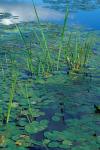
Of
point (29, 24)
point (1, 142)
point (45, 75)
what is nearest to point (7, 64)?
point (45, 75)

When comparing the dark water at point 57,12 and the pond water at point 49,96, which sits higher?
the dark water at point 57,12

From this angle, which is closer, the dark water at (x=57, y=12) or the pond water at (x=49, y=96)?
the pond water at (x=49, y=96)

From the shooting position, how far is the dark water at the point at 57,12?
516 inches

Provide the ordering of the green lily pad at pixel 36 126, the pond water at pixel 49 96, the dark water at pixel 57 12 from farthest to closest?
1. the dark water at pixel 57 12
2. the green lily pad at pixel 36 126
3. the pond water at pixel 49 96

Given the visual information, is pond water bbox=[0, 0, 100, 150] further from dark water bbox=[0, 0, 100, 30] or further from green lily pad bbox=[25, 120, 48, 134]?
dark water bbox=[0, 0, 100, 30]

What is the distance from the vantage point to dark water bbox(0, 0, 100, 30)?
13117 mm

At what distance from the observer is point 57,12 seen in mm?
15289

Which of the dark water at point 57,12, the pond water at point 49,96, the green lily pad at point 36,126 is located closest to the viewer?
the pond water at point 49,96

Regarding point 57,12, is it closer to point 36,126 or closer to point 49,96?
point 49,96

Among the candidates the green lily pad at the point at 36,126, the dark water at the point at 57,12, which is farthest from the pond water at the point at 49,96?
the dark water at the point at 57,12

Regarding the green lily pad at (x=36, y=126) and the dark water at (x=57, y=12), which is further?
the dark water at (x=57, y=12)

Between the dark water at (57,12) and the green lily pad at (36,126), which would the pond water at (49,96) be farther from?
the dark water at (57,12)

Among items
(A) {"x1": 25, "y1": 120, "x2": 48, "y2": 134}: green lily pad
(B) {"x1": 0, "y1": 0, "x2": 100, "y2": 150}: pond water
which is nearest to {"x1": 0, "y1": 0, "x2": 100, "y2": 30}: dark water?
(B) {"x1": 0, "y1": 0, "x2": 100, "y2": 150}: pond water

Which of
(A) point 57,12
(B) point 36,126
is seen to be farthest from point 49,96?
(A) point 57,12
